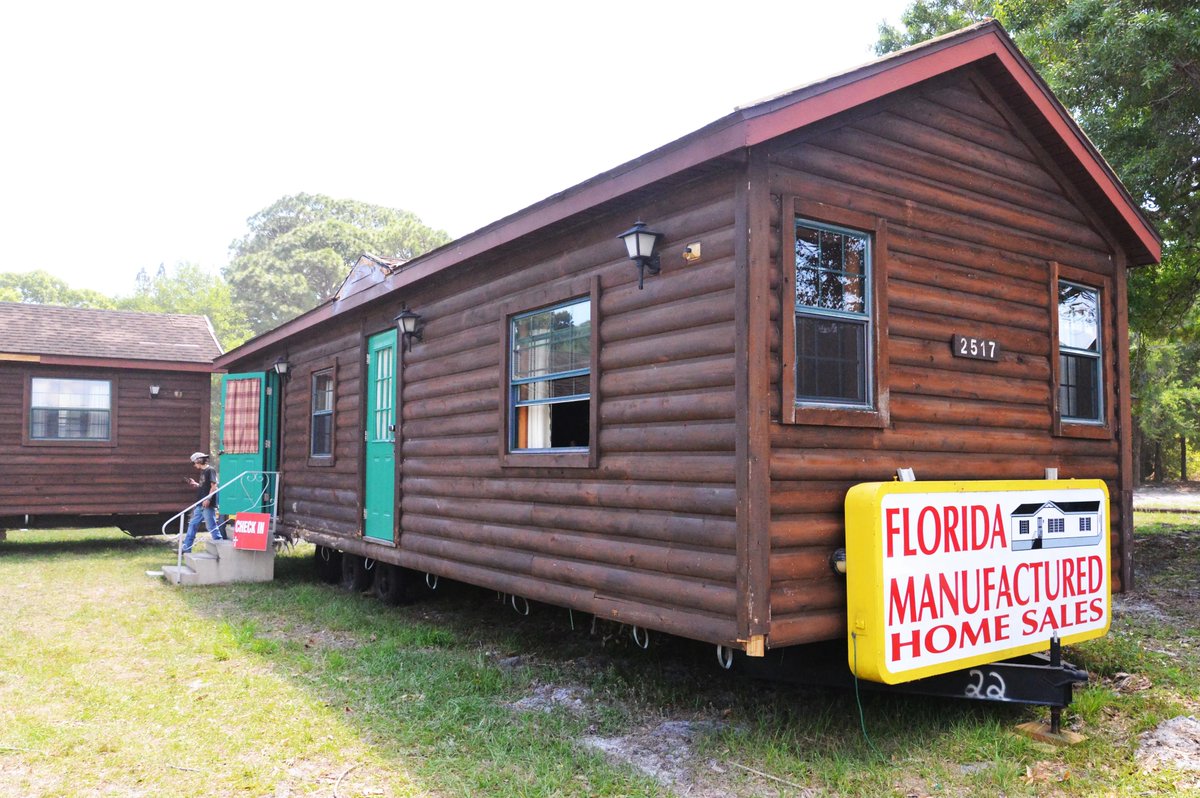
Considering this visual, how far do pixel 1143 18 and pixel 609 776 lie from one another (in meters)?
9.26

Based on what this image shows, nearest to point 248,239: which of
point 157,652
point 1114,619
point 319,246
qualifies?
point 319,246

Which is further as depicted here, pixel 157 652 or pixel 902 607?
pixel 157 652

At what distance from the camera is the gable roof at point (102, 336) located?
14422mm

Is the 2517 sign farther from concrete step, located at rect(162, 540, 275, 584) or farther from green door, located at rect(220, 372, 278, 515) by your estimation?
green door, located at rect(220, 372, 278, 515)

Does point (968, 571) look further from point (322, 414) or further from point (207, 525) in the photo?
point (207, 525)

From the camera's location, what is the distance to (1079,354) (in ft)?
21.9

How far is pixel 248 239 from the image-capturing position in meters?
48.3

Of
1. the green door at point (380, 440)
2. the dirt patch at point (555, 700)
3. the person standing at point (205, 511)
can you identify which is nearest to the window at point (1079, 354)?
the dirt patch at point (555, 700)

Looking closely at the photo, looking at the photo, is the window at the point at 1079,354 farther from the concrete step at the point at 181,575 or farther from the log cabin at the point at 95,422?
the log cabin at the point at 95,422

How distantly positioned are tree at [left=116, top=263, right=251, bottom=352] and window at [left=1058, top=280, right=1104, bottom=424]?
1345 inches

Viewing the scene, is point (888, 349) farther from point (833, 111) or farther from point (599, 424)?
point (599, 424)

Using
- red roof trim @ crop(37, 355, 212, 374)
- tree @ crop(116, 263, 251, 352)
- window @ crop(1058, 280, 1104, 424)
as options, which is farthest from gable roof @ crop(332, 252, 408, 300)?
tree @ crop(116, 263, 251, 352)

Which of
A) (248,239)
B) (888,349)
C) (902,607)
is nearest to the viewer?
(902,607)

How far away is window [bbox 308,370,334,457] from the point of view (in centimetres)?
1095
